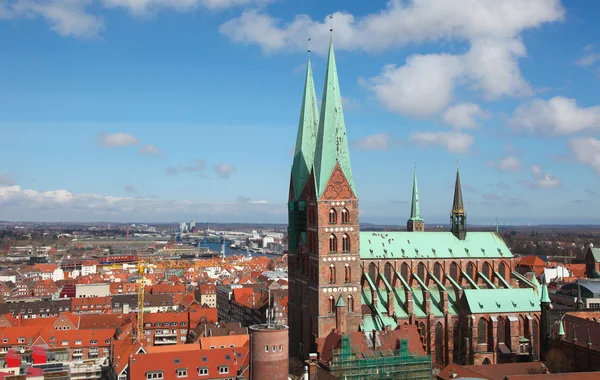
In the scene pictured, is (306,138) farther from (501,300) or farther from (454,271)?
(501,300)

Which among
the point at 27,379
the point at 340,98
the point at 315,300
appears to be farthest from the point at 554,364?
the point at 27,379

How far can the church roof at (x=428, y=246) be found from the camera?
88188mm

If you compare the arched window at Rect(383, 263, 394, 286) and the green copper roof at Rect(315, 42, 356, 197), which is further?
the arched window at Rect(383, 263, 394, 286)

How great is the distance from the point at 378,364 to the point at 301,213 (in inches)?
955

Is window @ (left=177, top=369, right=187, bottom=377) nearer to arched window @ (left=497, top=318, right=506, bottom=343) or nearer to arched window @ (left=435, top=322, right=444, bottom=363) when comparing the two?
arched window @ (left=435, top=322, right=444, bottom=363)

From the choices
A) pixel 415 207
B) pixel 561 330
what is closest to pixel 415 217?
pixel 415 207

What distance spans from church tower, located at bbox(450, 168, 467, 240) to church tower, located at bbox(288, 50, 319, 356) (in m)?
22.3

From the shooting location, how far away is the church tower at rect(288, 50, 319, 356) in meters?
83.8

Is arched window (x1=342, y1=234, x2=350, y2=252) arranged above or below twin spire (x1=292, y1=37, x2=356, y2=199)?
below

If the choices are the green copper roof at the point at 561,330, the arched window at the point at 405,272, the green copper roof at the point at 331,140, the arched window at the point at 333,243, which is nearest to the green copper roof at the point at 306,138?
the green copper roof at the point at 331,140

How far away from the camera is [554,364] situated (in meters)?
72.6

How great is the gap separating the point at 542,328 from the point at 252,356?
118 ft

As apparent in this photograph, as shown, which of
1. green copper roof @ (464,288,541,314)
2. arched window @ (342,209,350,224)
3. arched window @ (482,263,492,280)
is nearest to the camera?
arched window @ (342,209,350,224)

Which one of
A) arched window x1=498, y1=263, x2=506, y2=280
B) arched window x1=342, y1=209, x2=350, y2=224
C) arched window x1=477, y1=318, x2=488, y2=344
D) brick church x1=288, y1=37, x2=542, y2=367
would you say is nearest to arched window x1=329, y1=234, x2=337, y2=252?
brick church x1=288, y1=37, x2=542, y2=367
